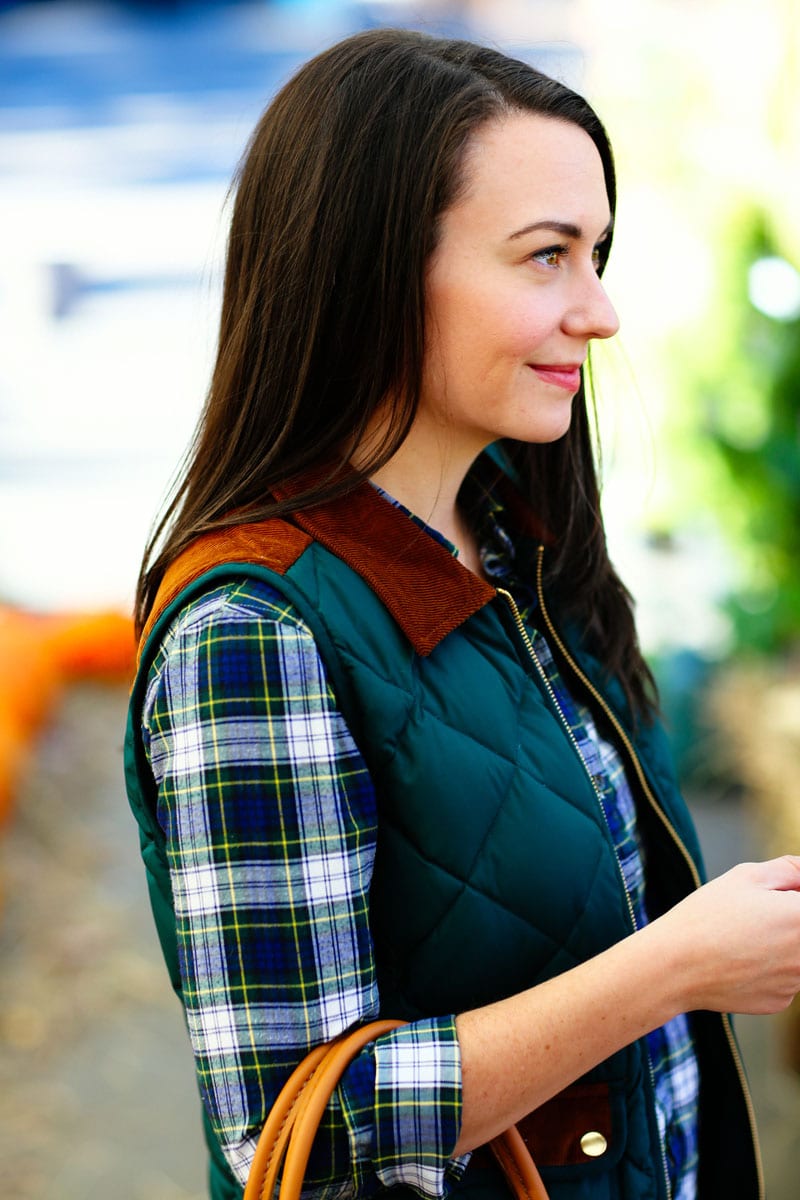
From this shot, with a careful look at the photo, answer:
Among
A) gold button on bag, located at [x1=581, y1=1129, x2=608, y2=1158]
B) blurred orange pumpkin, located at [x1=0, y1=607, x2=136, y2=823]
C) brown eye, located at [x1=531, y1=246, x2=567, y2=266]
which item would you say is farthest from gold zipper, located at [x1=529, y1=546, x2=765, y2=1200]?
blurred orange pumpkin, located at [x1=0, y1=607, x2=136, y2=823]

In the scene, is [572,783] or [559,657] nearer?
[572,783]

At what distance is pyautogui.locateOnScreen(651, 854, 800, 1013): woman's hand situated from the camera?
1.05 m

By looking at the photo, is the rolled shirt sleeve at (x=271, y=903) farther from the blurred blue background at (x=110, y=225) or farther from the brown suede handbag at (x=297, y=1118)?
the blurred blue background at (x=110, y=225)

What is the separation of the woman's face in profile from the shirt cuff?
562mm

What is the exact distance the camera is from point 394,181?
1131mm

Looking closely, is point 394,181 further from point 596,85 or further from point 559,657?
point 596,85

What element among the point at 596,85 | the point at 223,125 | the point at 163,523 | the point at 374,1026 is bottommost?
the point at 374,1026

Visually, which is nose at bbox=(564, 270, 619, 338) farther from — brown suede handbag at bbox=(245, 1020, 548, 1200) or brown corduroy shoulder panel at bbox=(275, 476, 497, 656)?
brown suede handbag at bbox=(245, 1020, 548, 1200)

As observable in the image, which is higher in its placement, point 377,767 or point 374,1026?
point 377,767

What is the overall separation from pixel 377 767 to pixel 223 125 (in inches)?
270

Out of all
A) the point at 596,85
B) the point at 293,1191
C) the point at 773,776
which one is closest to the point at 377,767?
the point at 293,1191

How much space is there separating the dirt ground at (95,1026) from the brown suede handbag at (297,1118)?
5.68ft

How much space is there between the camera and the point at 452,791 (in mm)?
1071

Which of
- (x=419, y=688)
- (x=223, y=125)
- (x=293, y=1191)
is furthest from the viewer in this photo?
(x=223, y=125)
